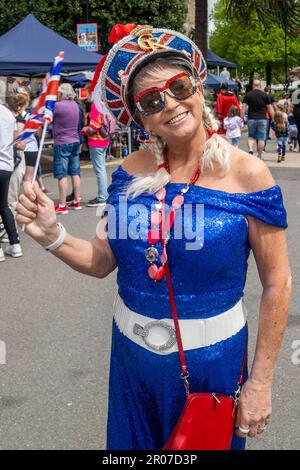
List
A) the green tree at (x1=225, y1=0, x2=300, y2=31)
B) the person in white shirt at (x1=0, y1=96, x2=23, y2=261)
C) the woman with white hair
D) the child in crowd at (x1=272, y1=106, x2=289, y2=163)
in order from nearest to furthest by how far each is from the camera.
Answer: the person in white shirt at (x1=0, y1=96, x2=23, y2=261), the woman with white hair, the child in crowd at (x1=272, y1=106, x2=289, y2=163), the green tree at (x1=225, y1=0, x2=300, y2=31)

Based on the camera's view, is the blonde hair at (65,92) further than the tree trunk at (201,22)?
No

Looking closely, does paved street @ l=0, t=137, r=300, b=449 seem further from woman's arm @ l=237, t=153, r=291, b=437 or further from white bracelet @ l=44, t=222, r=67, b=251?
white bracelet @ l=44, t=222, r=67, b=251

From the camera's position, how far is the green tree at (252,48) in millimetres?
43281

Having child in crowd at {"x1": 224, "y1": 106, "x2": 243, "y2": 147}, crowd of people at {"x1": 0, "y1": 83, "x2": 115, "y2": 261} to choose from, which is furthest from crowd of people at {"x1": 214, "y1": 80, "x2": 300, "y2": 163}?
crowd of people at {"x1": 0, "y1": 83, "x2": 115, "y2": 261}

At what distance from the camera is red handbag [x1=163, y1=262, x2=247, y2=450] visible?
5.85ft

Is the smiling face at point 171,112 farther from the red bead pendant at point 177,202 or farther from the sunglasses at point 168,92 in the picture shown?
the red bead pendant at point 177,202

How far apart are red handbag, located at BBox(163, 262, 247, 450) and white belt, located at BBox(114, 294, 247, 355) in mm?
26

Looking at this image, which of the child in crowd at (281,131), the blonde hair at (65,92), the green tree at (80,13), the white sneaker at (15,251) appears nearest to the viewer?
the white sneaker at (15,251)

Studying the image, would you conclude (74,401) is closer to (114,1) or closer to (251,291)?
(251,291)

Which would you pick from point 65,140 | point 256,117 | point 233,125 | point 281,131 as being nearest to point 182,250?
point 65,140

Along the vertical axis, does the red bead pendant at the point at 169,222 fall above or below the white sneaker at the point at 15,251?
above

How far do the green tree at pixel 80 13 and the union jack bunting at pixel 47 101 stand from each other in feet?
64.3

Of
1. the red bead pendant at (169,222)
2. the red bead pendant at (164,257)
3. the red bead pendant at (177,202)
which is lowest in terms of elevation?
the red bead pendant at (164,257)

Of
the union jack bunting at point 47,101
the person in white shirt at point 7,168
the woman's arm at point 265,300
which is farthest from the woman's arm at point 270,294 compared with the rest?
the person in white shirt at point 7,168
